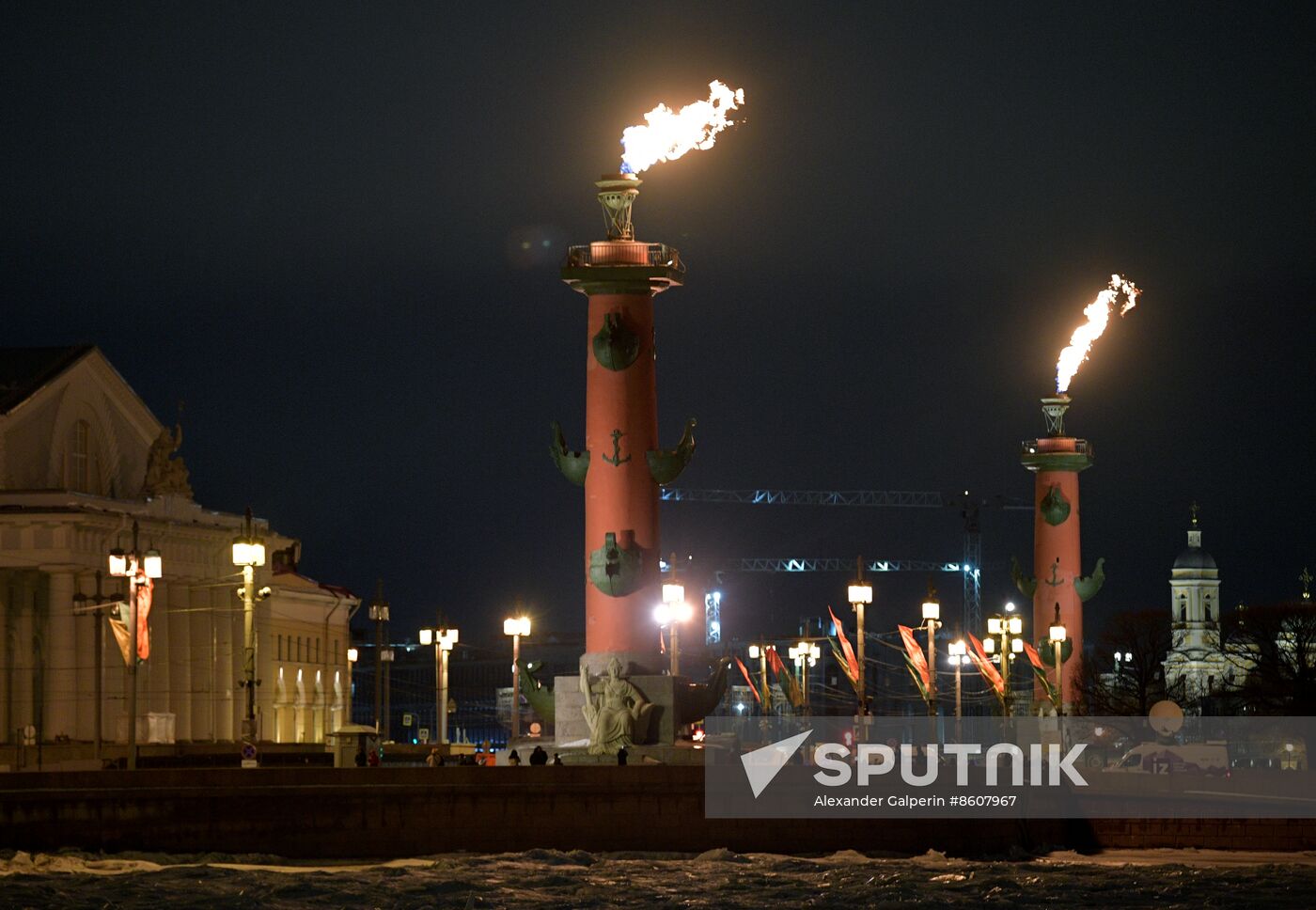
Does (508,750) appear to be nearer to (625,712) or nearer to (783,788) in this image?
(625,712)

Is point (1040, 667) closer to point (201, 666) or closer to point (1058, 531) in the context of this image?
point (1058, 531)

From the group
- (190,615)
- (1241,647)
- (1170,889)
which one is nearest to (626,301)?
(1170,889)

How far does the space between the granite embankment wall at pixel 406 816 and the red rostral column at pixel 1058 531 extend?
4231cm

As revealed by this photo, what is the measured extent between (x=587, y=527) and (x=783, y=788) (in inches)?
386

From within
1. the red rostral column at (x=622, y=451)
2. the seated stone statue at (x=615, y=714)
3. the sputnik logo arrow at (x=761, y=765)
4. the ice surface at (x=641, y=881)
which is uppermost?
the red rostral column at (x=622, y=451)

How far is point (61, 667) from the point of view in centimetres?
6700

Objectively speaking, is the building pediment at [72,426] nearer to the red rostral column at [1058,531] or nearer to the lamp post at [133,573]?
the lamp post at [133,573]

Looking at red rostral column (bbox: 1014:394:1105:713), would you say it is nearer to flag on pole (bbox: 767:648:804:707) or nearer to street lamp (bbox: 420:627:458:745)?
flag on pole (bbox: 767:648:804:707)

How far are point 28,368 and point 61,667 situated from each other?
11.4m

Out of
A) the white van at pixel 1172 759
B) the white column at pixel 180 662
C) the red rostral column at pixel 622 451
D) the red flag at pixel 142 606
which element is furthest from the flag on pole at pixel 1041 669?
the red flag at pixel 142 606

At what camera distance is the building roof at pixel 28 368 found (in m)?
72.1

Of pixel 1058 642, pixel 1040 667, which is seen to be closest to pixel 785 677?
pixel 1040 667

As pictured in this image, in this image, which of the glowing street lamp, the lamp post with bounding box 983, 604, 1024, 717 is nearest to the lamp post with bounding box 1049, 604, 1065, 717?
the glowing street lamp

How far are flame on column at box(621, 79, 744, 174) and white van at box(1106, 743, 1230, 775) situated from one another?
59.5ft
